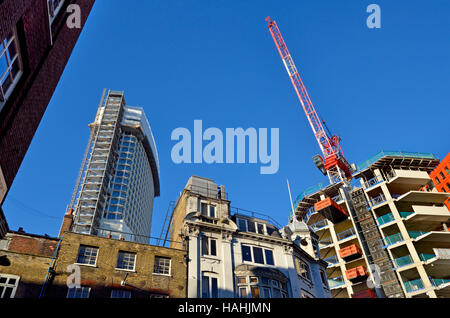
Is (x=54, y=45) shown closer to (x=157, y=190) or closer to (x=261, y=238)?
(x=261, y=238)

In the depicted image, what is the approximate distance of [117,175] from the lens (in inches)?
4545

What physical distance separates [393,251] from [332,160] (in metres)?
34.3

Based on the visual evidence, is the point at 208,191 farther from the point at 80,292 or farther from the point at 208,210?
the point at 80,292

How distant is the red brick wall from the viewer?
28469 millimetres

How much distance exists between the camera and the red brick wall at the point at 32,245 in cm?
2847

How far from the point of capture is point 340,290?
64875 mm

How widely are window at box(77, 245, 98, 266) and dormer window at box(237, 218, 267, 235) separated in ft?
49.0

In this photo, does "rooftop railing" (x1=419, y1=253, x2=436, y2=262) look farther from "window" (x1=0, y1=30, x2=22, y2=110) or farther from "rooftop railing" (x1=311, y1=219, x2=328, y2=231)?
"window" (x1=0, y1=30, x2=22, y2=110)

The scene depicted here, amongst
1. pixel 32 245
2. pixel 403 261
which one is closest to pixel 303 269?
pixel 32 245

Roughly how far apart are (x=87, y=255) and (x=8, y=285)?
5.64m

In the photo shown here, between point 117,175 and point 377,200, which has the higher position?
point 117,175

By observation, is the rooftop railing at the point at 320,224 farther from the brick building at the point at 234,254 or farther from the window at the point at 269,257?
the window at the point at 269,257

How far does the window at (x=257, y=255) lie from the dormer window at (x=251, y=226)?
2.60m
